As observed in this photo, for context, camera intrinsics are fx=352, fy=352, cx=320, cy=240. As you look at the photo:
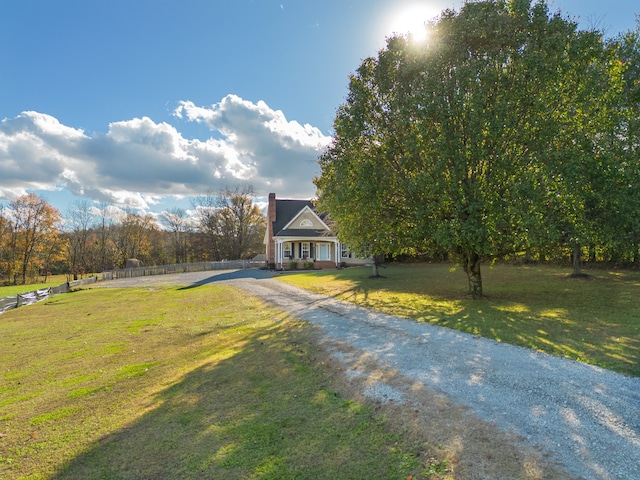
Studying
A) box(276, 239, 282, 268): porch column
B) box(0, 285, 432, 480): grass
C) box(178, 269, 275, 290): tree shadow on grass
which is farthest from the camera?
box(276, 239, 282, 268): porch column

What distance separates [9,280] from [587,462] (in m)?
57.7

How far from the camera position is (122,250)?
55500 millimetres

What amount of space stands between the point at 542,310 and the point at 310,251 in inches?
1062

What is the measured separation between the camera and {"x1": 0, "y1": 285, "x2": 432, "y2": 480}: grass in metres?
3.51

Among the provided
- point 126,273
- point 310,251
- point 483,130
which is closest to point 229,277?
point 310,251

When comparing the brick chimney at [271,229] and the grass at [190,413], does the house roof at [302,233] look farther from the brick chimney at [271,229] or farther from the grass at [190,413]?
the grass at [190,413]

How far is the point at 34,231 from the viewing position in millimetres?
44594

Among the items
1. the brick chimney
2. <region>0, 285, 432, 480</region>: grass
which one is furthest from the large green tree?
the brick chimney

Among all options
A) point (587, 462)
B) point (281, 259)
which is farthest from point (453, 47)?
point (281, 259)

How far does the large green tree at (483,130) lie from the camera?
1049 centimetres

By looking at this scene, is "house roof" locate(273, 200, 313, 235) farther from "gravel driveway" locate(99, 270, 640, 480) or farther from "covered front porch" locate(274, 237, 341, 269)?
"gravel driveway" locate(99, 270, 640, 480)

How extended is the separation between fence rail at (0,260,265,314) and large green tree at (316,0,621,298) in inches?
825

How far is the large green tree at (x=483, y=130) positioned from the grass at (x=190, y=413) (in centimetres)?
588

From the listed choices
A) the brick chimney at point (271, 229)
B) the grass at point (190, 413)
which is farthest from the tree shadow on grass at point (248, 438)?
the brick chimney at point (271, 229)
